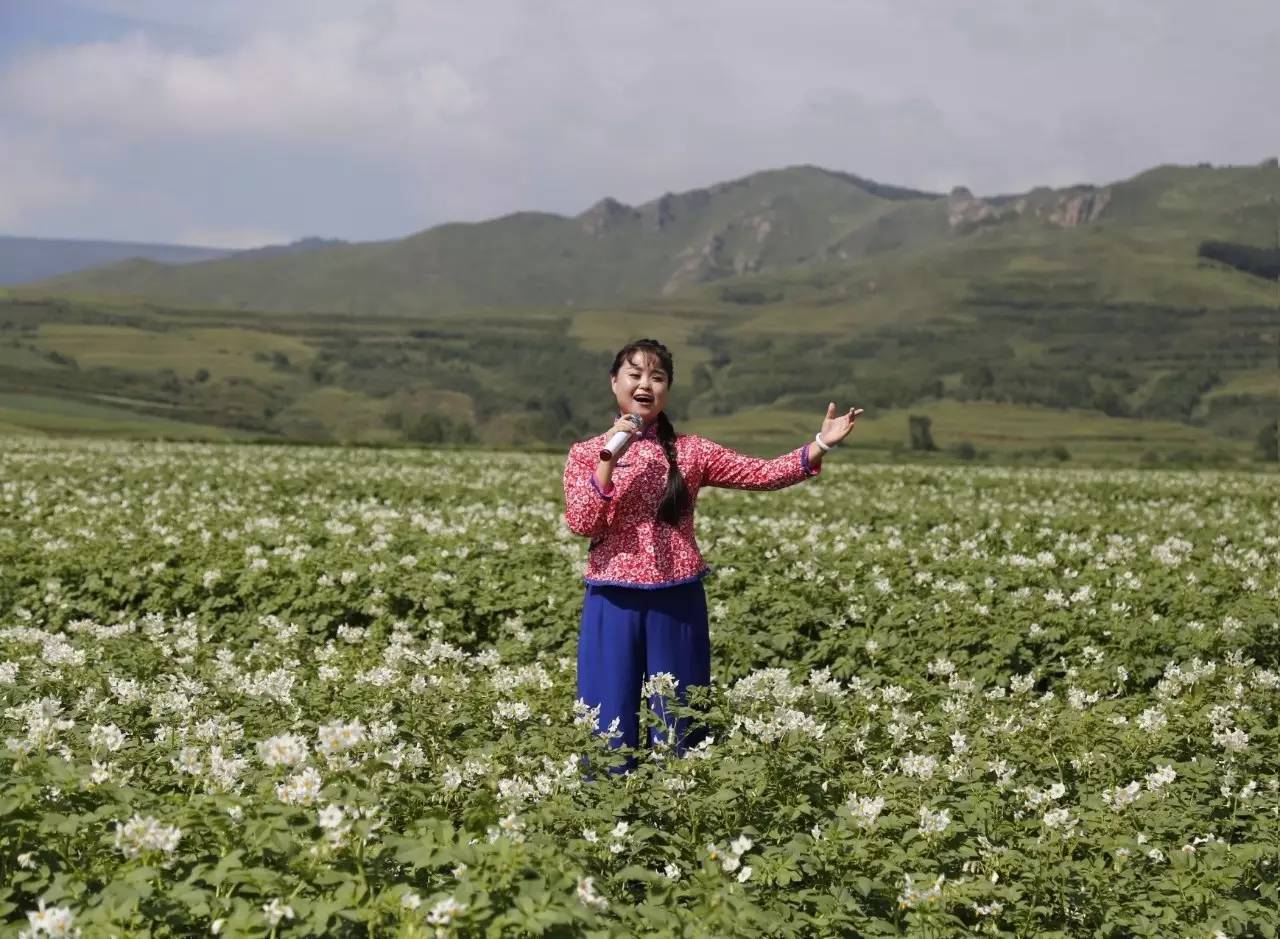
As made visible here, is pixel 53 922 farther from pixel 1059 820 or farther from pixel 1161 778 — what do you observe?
pixel 1161 778

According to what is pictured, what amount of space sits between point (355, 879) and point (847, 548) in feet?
37.9

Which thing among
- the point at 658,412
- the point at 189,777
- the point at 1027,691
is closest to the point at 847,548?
the point at 1027,691

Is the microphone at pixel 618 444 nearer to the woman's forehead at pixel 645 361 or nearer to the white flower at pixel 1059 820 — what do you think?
the woman's forehead at pixel 645 361

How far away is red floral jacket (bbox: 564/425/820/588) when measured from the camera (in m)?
7.47

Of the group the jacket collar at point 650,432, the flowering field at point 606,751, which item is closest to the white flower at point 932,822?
the flowering field at point 606,751

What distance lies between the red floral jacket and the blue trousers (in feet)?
0.39

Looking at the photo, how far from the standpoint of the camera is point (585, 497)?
738 centimetres

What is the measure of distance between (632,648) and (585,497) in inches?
41.1

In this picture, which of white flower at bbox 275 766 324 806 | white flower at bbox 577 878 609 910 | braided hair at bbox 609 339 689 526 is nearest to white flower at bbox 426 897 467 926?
white flower at bbox 577 878 609 910

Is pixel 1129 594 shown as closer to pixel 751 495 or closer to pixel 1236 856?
Result: pixel 1236 856

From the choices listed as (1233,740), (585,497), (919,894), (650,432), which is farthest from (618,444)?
(1233,740)

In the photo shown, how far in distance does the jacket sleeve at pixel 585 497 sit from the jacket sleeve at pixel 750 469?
84cm

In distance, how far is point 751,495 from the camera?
85.9 feet

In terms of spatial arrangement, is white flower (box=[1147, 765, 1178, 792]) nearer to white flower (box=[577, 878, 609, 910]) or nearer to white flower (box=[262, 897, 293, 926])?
white flower (box=[577, 878, 609, 910])
